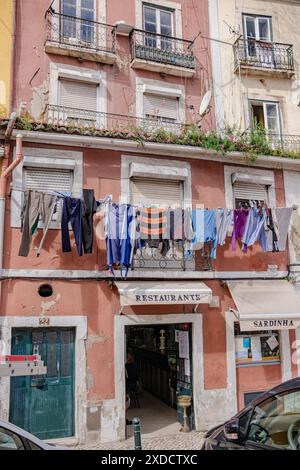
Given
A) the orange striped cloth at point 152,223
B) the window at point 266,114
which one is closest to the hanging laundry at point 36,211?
the orange striped cloth at point 152,223

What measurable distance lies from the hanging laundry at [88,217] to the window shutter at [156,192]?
1.35 m

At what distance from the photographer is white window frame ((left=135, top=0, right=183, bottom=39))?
484 inches

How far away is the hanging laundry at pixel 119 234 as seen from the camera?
9102 millimetres

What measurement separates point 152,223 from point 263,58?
7352 mm

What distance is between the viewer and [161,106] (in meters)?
12.1

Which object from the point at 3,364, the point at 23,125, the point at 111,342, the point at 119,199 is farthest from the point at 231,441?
the point at 23,125

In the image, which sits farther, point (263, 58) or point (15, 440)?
point (263, 58)

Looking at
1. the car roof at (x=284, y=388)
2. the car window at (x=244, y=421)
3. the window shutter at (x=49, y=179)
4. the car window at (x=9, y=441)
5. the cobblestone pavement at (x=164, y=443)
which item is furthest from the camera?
the window shutter at (x=49, y=179)

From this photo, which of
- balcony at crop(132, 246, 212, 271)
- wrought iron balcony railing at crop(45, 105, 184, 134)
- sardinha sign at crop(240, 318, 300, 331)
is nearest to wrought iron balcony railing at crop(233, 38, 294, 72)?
wrought iron balcony railing at crop(45, 105, 184, 134)

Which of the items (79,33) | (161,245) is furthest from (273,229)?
(79,33)

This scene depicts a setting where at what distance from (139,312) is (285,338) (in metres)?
4.04

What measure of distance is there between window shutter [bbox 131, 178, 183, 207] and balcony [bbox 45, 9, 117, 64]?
12.7 feet

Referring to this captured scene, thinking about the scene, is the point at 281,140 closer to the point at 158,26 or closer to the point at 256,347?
the point at 158,26

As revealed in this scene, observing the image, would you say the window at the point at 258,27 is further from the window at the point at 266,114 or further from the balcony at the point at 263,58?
the window at the point at 266,114
